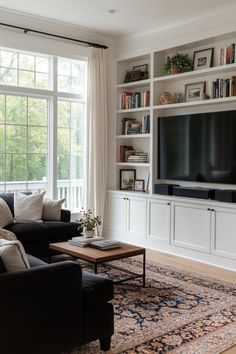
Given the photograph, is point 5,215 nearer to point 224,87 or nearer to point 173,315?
point 173,315

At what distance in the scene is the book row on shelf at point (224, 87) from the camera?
15.9ft

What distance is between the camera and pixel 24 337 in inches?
89.7

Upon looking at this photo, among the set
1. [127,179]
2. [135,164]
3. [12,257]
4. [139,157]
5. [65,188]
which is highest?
[139,157]

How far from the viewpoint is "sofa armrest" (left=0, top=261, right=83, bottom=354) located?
2223mm

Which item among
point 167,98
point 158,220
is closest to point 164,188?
point 158,220

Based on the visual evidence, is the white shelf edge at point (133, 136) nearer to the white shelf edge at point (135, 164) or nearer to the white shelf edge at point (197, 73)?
the white shelf edge at point (135, 164)

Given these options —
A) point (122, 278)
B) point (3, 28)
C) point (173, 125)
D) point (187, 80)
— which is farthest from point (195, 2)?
point (122, 278)

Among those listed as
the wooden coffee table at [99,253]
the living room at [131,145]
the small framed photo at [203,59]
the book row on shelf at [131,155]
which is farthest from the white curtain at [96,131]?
the wooden coffee table at [99,253]

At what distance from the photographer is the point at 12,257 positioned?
2375 mm

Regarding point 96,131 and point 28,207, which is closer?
point 28,207

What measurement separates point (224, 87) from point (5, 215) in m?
3.00

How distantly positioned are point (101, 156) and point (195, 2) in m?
2.55

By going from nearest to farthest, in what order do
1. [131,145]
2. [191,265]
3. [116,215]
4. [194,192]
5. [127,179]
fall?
[191,265] → [194,192] → [116,215] → [127,179] → [131,145]

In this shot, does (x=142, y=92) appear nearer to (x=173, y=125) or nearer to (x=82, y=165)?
(x=173, y=125)
